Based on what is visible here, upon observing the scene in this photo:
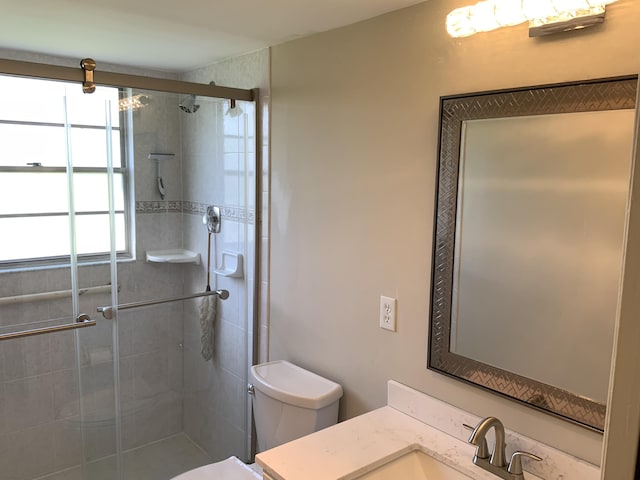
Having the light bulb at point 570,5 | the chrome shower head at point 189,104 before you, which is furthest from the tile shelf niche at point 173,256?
the light bulb at point 570,5

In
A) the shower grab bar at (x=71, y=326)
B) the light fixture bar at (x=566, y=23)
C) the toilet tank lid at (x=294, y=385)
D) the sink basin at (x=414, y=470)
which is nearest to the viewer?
the light fixture bar at (x=566, y=23)

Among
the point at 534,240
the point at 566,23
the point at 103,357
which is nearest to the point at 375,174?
the point at 534,240

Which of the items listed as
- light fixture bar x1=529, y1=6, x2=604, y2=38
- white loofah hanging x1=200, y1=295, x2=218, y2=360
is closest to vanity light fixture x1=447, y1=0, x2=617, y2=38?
light fixture bar x1=529, y1=6, x2=604, y2=38

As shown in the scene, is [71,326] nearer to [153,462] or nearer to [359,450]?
[153,462]

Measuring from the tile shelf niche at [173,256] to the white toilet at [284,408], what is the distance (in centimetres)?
67

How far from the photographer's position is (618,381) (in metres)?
0.56

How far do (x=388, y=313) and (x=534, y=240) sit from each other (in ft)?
1.95

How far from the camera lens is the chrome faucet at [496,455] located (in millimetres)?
1311

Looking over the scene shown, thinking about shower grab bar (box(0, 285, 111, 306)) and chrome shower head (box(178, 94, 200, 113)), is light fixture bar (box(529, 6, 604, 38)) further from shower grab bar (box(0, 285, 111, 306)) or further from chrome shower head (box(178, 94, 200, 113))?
shower grab bar (box(0, 285, 111, 306))

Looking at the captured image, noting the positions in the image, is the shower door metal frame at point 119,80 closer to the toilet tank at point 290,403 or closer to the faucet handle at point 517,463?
the toilet tank at point 290,403

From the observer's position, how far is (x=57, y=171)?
7.56ft

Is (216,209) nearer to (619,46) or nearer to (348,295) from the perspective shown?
(348,295)

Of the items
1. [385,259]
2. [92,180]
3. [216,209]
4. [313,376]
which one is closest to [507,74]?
[385,259]

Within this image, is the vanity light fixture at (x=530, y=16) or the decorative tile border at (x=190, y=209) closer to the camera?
the vanity light fixture at (x=530, y=16)
